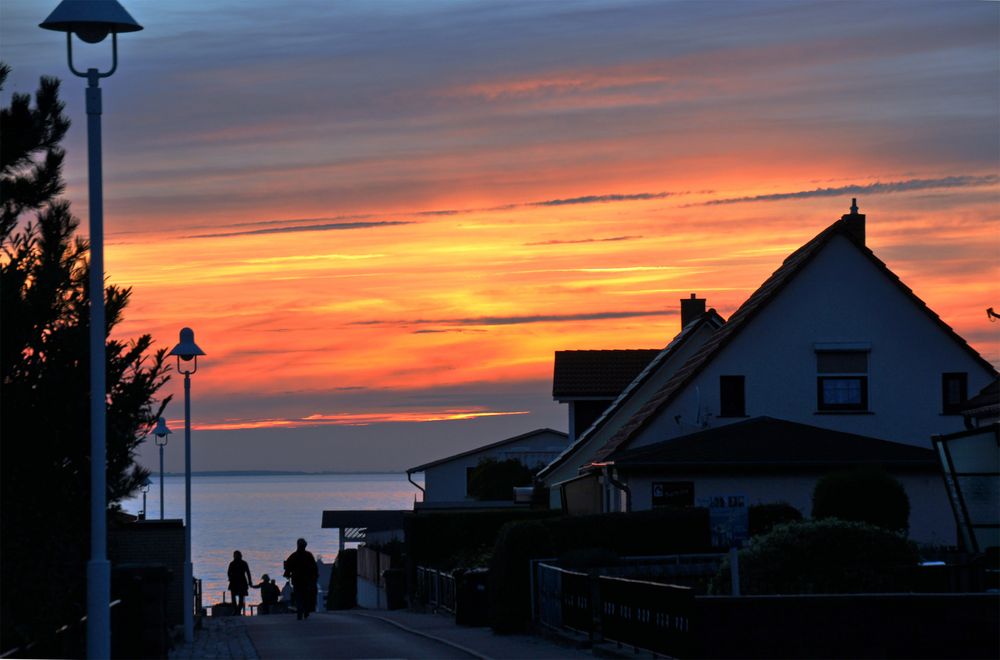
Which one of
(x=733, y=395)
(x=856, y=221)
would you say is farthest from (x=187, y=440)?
(x=856, y=221)

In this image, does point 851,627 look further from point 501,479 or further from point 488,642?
point 501,479

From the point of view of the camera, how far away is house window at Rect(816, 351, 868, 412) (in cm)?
4059

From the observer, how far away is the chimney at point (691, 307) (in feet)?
182

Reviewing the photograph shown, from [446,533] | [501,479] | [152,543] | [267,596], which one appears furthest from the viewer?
[501,479]

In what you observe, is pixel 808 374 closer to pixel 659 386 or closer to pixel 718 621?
pixel 659 386

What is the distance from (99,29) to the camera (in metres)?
13.6

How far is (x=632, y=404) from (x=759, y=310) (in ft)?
21.5

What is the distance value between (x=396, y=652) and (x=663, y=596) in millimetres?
6109

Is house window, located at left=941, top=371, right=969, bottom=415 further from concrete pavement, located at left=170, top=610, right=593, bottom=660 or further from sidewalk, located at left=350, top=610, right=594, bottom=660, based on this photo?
sidewalk, located at left=350, top=610, right=594, bottom=660

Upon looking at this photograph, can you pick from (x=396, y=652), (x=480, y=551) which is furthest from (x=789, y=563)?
(x=480, y=551)

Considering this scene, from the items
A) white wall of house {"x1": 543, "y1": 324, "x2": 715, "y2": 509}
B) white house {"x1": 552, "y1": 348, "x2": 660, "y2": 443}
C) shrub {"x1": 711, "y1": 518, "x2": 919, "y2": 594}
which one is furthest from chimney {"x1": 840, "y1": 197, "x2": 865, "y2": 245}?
shrub {"x1": 711, "y1": 518, "x2": 919, "y2": 594}

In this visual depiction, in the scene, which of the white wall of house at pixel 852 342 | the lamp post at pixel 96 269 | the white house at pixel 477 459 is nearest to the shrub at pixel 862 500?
the white wall of house at pixel 852 342

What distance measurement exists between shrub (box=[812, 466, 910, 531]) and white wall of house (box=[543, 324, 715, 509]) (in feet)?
51.2

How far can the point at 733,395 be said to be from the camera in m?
39.9
